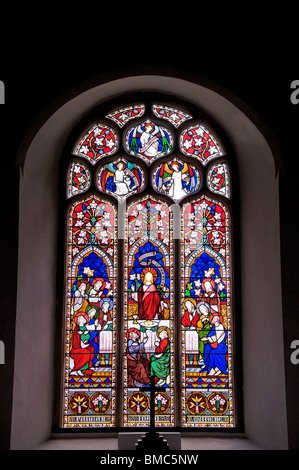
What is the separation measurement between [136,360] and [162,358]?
234 millimetres

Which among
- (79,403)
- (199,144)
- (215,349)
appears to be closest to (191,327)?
(215,349)

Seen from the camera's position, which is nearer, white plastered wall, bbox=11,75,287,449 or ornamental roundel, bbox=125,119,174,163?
white plastered wall, bbox=11,75,287,449

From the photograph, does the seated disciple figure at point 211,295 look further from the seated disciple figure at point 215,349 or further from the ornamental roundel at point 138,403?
the ornamental roundel at point 138,403

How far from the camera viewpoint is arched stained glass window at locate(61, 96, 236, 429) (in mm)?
5672

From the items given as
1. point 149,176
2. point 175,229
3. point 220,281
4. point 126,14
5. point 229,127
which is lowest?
point 220,281

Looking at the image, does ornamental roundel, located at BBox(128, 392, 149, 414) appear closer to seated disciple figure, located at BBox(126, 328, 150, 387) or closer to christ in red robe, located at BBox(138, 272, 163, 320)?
seated disciple figure, located at BBox(126, 328, 150, 387)

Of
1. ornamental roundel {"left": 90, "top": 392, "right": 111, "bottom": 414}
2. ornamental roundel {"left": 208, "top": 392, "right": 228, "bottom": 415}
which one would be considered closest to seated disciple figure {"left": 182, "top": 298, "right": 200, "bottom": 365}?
ornamental roundel {"left": 208, "top": 392, "right": 228, "bottom": 415}

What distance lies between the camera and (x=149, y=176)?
6.21 meters

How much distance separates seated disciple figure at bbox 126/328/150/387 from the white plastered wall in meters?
0.69

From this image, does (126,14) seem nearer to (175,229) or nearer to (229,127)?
(229,127)
